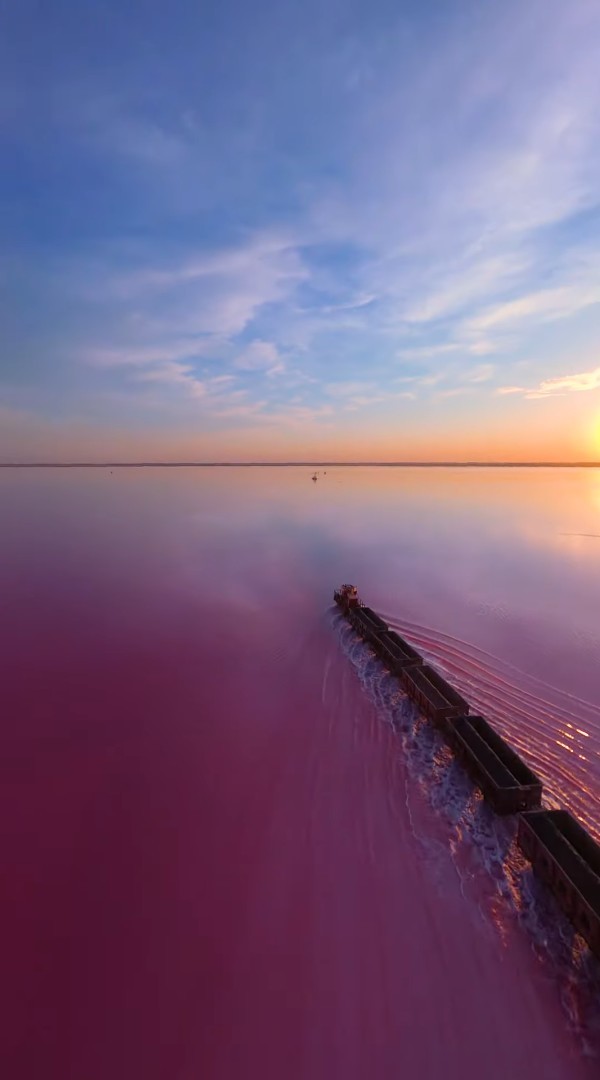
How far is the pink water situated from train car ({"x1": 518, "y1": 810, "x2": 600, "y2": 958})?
320 millimetres

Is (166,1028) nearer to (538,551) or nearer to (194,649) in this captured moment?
(194,649)

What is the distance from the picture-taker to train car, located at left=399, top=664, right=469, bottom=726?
12609mm

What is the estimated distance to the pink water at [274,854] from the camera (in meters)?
6.00

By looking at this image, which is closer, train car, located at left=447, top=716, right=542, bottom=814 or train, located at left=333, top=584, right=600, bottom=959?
train, located at left=333, top=584, right=600, bottom=959

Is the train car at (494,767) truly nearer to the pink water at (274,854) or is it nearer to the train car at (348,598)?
the pink water at (274,854)

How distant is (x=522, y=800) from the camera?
374 inches

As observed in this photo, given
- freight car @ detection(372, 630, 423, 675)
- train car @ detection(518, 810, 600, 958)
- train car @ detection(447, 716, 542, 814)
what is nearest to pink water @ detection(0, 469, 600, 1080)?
train car @ detection(518, 810, 600, 958)

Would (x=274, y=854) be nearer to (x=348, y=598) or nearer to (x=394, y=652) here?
(x=394, y=652)

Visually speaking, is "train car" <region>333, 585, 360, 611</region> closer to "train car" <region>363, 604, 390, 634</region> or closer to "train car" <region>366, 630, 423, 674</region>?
"train car" <region>363, 604, 390, 634</region>

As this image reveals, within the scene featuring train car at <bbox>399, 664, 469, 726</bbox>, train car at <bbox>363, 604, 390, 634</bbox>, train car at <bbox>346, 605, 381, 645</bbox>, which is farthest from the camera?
train car at <bbox>363, 604, 390, 634</bbox>

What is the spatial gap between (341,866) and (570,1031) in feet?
12.2

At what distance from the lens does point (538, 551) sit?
34188 millimetres

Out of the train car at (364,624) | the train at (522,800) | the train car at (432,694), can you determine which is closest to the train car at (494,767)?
the train at (522,800)

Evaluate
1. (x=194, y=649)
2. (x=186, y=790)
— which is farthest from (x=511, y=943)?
(x=194, y=649)
